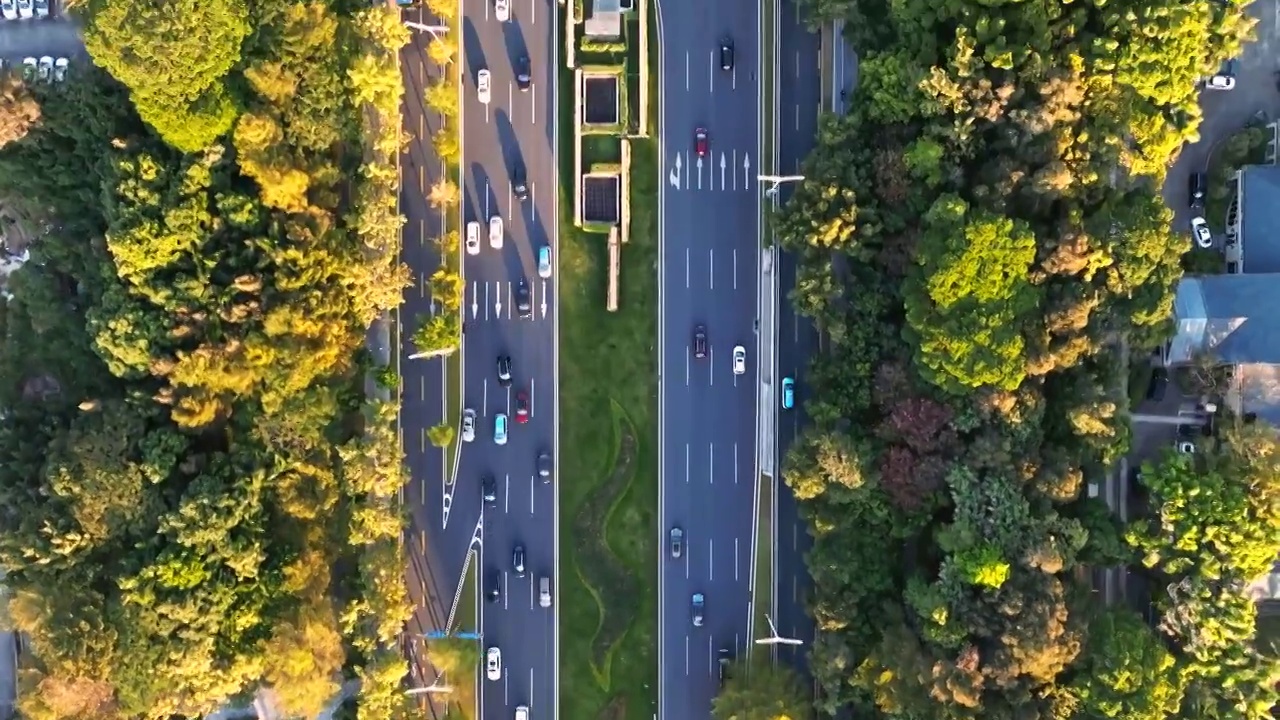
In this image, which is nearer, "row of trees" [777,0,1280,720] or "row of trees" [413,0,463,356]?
"row of trees" [777,0,1280,720]

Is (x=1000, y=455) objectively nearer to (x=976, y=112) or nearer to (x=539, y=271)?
(x=976, y=112)

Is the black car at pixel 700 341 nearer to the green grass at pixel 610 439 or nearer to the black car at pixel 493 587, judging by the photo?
the green grass at pixel 610 439

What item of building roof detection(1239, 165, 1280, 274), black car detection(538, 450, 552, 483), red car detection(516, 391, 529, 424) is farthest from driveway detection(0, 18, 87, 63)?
building roof detection(1239, 165, 1280, 274)

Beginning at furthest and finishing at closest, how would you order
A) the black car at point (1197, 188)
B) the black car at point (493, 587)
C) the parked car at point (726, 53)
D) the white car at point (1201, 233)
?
the black car at point (493, 587)
the parked car at point (726, 53)
the black car at point (1197, 188)
the white car at point (1201, 233)

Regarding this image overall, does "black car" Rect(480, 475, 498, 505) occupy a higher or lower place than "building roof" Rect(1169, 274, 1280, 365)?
lower

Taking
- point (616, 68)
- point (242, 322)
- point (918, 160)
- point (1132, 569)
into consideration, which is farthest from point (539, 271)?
point (1132, 569)

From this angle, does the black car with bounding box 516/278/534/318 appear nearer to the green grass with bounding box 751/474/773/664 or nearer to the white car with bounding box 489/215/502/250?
the white car with bounding box 489/215/502/250

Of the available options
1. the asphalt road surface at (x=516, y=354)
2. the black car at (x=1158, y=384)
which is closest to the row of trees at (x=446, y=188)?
the asphalt road surface at (x=516, y=354)
